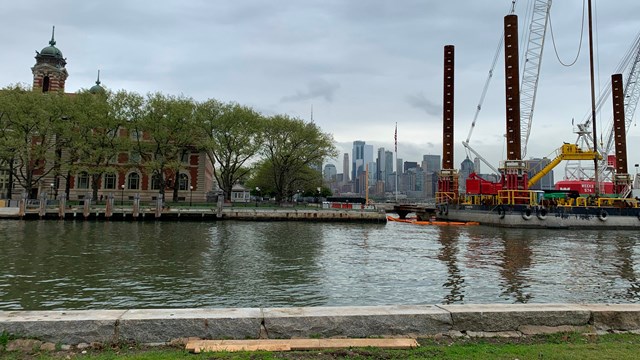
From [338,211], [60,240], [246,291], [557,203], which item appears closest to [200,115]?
[338,211]

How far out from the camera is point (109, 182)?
3036 inches

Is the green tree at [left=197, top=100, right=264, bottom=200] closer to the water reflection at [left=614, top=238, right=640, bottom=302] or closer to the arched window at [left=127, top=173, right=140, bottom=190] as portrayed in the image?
the arched window at [left=127, top=173, right=140, bottom=190]

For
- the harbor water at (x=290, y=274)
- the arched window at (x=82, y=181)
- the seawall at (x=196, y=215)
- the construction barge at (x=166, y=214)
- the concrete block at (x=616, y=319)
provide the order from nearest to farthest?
the concrete block at (x=616, y=319) < the harbor water at (x=290, y=274) < the construction barge at (x=166, y=214) < the seawall at (x=196, y=215) < the arched window at (x=82, y=181)

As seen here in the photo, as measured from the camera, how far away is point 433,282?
56.5 ft

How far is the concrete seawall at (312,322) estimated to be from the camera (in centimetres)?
645

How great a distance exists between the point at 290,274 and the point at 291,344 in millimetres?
12304

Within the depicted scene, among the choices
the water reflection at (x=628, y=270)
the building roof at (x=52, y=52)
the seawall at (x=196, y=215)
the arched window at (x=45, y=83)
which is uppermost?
the building roof at (x=52, y=52)

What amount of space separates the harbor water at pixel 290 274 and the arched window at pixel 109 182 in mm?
48749

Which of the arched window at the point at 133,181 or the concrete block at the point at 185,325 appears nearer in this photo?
the concrete block at the point at 185,325

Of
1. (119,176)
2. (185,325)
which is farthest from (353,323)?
(119,176)

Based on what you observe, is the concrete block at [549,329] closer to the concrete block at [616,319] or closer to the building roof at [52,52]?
the concrete block at [616,319]

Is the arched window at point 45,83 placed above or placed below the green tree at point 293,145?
above

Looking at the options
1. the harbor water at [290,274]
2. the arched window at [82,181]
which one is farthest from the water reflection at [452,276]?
the arched window at [82,181]

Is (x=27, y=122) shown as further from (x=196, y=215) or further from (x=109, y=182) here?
(x=196, y=215)
